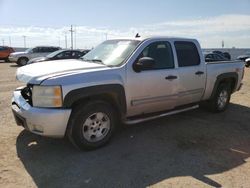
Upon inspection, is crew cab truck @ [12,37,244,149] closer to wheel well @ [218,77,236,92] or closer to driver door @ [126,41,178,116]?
driver door @ [126,41,178,116]

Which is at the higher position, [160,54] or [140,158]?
[160,54]

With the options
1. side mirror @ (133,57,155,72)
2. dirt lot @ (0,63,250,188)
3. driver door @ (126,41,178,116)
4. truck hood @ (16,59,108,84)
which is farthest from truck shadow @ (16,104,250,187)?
side mirror @ (133,57,155,72)

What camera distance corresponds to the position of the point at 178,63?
5.83 meters

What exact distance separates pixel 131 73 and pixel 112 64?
1.23 feet

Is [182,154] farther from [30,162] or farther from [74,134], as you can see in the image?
[30,162]

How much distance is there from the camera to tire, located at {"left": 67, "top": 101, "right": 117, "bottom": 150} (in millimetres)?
4457

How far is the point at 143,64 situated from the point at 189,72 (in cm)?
149

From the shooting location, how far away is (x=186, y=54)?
6125 mm

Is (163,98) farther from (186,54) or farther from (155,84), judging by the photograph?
(186,54)

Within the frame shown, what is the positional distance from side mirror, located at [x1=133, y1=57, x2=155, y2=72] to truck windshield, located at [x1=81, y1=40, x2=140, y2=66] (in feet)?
0.87

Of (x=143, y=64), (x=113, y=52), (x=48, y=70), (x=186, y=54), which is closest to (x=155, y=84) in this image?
(x=143, y=64)

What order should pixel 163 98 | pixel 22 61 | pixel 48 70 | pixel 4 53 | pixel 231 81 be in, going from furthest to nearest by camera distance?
1. pixel 4 53
2. pixel 22 61
3. pixel 231 81
4. pixel 163 98
5. pixel 48 70

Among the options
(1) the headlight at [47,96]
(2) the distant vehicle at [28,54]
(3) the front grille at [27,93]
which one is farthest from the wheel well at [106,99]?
(2) the distant vehicle at [28,54]

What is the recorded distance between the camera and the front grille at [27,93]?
457 cm
